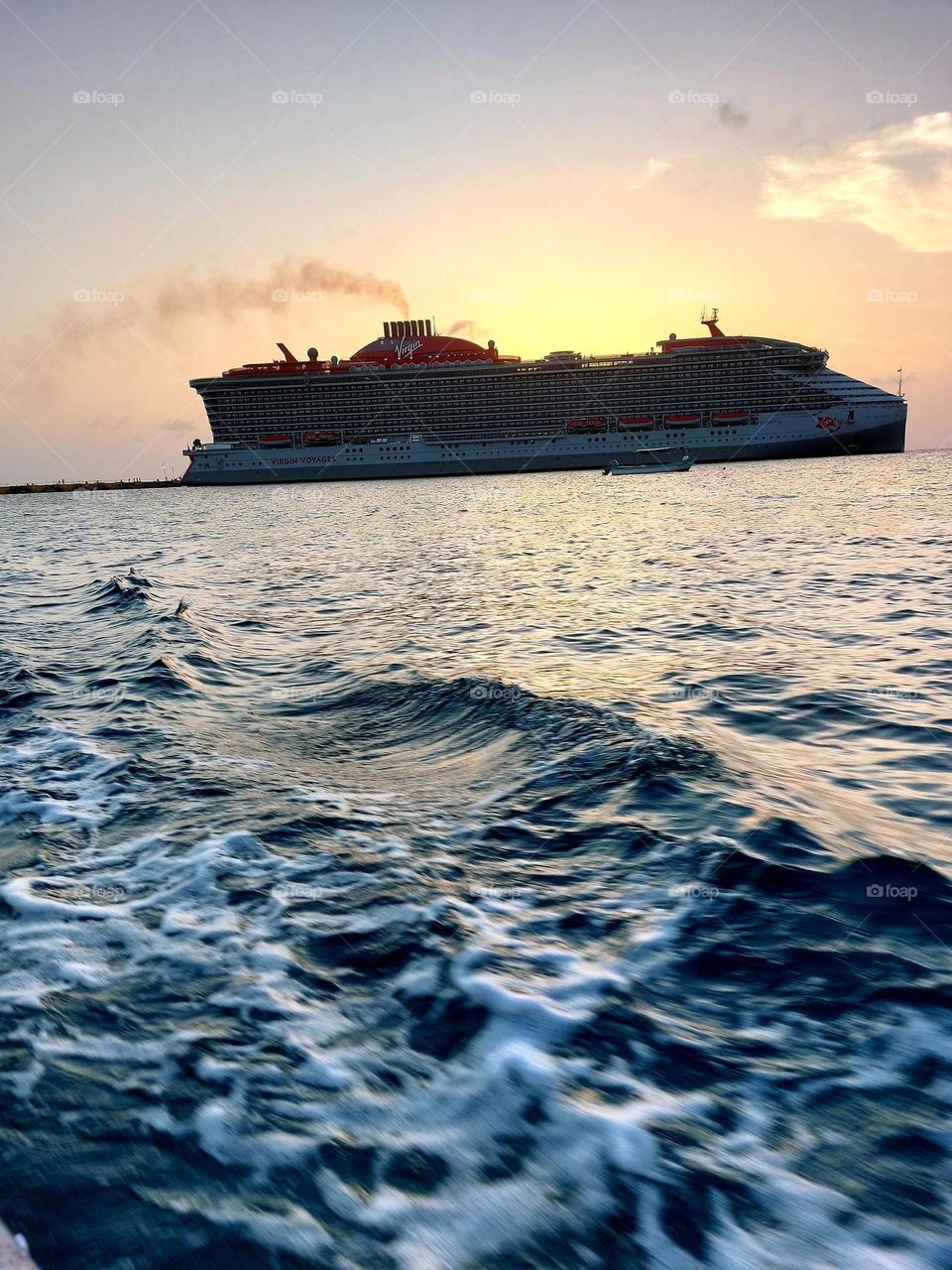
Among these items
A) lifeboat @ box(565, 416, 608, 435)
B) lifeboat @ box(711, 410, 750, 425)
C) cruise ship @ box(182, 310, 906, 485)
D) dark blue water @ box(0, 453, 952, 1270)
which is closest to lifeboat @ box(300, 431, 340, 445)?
cruise ship @ box(182, 310, 906, 485)

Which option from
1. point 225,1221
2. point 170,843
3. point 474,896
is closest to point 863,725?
point 474,896

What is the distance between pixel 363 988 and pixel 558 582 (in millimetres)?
14234

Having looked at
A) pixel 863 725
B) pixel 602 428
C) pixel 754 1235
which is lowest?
pixel 754 1235

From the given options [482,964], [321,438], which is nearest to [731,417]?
[321,438]

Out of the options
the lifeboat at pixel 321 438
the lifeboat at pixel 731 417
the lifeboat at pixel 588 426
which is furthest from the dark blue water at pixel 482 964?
the lifeboat at pixel 731 417

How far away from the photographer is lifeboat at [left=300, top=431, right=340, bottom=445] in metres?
109

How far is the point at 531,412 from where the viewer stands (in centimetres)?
11119

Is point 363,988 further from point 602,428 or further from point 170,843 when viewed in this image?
point 602,428

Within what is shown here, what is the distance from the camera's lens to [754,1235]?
2453 mm

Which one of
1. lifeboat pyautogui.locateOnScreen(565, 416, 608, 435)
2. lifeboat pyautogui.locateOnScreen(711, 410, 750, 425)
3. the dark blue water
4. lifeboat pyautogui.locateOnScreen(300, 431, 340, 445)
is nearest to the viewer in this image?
the dark blue water

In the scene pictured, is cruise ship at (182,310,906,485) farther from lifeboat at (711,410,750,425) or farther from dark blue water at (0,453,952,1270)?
dark blue water at (0,453,952,1270)

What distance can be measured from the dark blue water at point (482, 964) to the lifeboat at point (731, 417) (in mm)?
107041

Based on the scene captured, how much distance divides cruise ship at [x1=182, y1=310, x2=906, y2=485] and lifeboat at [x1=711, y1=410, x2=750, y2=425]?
7.0 inches

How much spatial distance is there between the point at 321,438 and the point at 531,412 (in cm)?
3084
